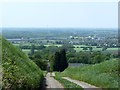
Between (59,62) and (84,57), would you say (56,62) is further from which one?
(84,57)

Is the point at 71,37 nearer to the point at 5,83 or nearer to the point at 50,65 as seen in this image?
the point at 50,65

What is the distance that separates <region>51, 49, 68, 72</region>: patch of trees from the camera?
52616 mm

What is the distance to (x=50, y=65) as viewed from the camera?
53531mm

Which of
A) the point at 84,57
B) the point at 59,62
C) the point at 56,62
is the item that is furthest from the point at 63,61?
the point at 84,57

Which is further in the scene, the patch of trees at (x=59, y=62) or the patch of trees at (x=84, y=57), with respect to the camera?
the patch of trees at (x=84, y=57)

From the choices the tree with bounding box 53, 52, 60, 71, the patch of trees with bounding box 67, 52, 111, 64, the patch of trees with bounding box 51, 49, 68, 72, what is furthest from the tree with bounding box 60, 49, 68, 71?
the patch of trees with bounding box 67, 52, 111, 64

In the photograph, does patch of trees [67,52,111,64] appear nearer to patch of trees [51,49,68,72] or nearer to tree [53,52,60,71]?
patch of trees [51,49,68,72]

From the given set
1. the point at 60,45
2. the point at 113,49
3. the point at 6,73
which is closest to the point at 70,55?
the point at 60,45

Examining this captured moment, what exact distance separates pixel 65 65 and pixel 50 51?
976 centimetres

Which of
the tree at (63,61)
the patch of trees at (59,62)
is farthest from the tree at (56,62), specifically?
the tree at (63,61)

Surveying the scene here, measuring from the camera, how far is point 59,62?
53.3 m

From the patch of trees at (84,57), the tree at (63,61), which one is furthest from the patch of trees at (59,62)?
the patch of trees at (84,57)

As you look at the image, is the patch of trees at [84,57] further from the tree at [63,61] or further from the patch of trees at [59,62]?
the patch of trees at [59,62]

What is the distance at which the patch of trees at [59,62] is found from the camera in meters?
52.6
